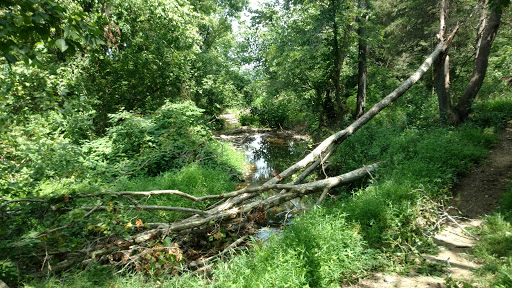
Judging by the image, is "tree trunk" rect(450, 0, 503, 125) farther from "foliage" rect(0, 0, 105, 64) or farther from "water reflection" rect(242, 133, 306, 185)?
"foliage" rect(0, 0, 105, 64)

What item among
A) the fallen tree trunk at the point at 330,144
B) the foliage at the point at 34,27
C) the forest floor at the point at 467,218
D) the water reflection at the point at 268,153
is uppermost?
the foliage at the point at 34,27

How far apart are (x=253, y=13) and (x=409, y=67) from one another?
70.6ft

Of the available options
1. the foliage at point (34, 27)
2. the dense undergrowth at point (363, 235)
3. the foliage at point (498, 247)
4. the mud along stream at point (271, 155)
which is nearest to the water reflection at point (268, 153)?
the mud along stream at point (271, 155)

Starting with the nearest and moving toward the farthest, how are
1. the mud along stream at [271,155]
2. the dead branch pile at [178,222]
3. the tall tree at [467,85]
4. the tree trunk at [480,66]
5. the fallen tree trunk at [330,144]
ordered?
the dead branch pile at [178,222]
the fallen tree trunk at [330,144]
the mud along stream at [271,155]
the tree trunk at [480,66]
the tall tree at [467,85]

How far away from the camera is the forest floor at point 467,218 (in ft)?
9.79

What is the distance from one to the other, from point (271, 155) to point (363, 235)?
8.25 metres

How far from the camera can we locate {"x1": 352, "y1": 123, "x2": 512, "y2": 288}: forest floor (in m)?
2.98

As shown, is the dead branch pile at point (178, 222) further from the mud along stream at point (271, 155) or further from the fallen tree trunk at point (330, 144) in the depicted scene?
the mud along stream at point (271, 155)

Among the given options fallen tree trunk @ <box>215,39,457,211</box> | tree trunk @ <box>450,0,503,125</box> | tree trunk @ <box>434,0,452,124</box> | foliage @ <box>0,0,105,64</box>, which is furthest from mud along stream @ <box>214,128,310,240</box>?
tree trunk @ <box>450,0,503,125</box>

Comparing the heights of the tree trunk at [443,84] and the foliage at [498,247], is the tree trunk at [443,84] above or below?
above

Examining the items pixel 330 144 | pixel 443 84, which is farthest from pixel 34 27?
pixel 443 84

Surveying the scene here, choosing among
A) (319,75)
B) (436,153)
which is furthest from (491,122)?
(319,75)

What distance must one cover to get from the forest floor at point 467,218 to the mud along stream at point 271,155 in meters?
2.54

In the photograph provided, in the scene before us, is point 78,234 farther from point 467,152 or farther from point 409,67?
point 409,67
